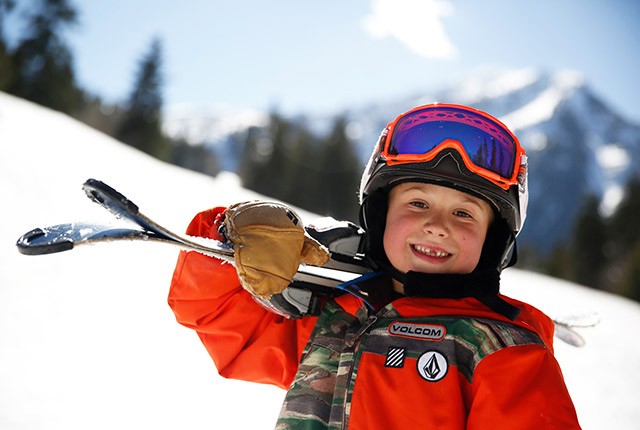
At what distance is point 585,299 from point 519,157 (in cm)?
615

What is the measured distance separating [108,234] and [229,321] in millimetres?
862

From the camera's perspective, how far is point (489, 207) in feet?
7.55

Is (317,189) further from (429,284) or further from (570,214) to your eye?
(570,214)

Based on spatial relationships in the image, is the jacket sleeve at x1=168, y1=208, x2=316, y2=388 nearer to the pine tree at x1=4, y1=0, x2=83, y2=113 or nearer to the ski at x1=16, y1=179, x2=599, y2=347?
the ski at x1=16, y1=179, x2=599, y2=347

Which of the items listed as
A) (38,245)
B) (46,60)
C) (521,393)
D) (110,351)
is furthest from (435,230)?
(46,60)

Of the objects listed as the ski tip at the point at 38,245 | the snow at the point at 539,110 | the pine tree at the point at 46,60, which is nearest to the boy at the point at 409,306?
the ski tip at the point at 38,245

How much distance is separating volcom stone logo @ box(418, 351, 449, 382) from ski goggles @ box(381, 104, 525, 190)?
82 cm

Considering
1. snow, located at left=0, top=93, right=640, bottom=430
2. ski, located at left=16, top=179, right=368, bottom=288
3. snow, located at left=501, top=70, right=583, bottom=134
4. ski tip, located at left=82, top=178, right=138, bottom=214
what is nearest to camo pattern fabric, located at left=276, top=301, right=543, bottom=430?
ski, located at left=16, top=179, right=368, bottom=288

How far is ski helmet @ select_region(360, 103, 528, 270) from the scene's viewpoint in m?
2.23

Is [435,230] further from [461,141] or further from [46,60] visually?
[46,60]

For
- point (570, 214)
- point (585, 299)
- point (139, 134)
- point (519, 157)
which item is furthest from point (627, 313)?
point (570, 214)

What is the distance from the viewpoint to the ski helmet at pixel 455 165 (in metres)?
2.23

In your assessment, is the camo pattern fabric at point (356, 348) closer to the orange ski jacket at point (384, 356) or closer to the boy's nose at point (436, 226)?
the orange ski jacket at point (384, 356)

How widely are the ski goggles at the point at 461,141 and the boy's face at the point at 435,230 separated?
142 mm
